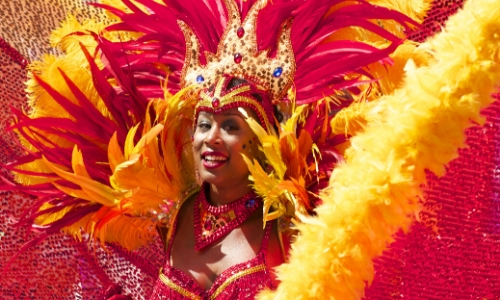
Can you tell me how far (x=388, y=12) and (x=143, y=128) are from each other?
0.78 meters

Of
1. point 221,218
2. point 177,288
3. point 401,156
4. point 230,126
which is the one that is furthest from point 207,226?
point 401,156

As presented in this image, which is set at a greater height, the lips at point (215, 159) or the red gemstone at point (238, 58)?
the red gemstone at point (238, 58)

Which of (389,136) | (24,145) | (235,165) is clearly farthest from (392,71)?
(24,145)

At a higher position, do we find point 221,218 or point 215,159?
point 215,159

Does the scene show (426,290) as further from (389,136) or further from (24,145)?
(24,145)

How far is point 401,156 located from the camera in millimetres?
1629

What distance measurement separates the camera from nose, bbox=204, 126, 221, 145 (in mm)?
2184

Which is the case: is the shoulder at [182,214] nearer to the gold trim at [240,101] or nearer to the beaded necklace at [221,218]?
the beaded necklace at [221,218]

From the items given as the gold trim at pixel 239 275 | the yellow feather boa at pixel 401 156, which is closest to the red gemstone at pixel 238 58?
the gold trim at pixel 239 275

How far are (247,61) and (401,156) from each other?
2.57 ft

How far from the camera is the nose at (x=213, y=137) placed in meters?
2.18

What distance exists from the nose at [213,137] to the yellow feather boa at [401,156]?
1.83 ft

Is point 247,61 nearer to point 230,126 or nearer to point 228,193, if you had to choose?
point 230,126

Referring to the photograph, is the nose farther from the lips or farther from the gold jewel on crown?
the gold jewel on crown
